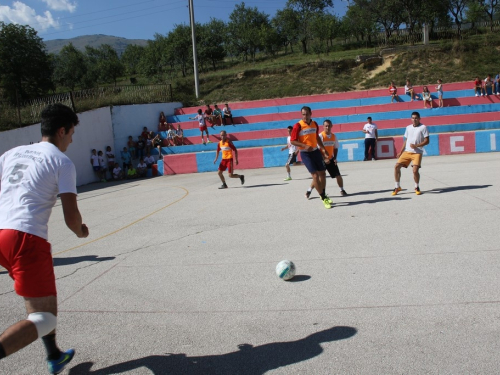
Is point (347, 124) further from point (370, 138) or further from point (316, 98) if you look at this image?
point (316, 98)

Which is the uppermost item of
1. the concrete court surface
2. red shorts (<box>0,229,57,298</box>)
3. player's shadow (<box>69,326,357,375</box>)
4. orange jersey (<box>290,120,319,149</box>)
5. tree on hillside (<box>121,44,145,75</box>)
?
tree on hillside (<box>121,44,145,75</box>)

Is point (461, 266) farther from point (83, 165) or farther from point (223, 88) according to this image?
point (223, 88)

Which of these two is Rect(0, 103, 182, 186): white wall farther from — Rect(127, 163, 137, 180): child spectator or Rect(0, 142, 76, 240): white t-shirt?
Rect(0, 142, 76, 240): white t-shirt

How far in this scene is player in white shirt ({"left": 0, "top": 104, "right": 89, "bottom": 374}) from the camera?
2.95m

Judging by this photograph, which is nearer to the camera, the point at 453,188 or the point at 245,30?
the point at 453,188

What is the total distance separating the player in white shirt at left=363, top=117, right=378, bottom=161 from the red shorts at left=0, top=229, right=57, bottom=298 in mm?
17417

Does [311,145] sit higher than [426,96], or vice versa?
[426,96]

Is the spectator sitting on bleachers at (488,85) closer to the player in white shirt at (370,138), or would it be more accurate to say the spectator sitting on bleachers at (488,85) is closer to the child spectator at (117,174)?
the player in white shirt at (370,138)

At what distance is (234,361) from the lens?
11.0ft

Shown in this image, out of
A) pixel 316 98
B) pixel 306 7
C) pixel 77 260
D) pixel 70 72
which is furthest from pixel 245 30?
pixel 77 260

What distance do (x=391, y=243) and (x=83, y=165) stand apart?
18080 millimetres

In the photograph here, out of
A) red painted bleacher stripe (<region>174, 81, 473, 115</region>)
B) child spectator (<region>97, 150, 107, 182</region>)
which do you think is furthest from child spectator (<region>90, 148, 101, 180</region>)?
red painted bleacher stripe (<region>174, 81, 473, 115</region>)

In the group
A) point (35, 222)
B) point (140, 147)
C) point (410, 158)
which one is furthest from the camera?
point (140, 147)

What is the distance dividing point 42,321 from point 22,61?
43.3 meters
